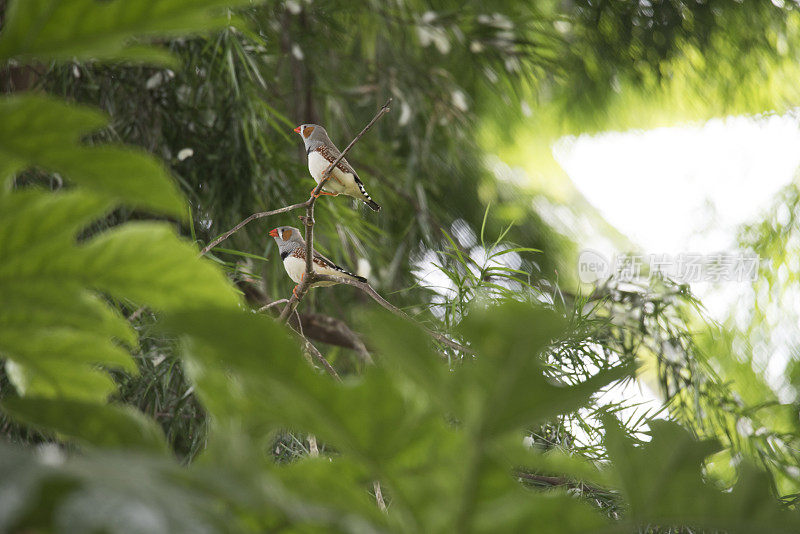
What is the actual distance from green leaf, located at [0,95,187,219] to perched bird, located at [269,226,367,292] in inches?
26.1

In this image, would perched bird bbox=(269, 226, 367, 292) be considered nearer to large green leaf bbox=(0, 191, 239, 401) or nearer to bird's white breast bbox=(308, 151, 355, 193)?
bird's white breast bbox=(308, 151, 355, 193)

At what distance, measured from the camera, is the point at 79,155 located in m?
0.12

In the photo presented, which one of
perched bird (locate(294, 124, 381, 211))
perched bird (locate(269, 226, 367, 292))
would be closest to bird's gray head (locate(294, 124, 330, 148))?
perched bird (locate(294, 124, 381, 211))

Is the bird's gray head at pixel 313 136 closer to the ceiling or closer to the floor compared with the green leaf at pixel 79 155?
closer to the floor

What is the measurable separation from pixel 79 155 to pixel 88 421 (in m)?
0.05

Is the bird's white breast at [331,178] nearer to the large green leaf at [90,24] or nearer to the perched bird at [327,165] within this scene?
the perched bird at [327,165]

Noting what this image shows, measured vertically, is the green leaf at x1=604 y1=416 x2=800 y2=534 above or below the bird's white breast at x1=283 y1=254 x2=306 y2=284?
above

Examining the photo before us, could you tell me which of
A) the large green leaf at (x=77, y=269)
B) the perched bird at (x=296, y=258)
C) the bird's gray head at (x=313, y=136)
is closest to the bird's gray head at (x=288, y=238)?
the perched bird at (x=296, y=258)

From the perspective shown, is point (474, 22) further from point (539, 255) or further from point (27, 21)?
point (27, 21)

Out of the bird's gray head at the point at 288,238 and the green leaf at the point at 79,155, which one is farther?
the bird's gray head at the point at 288,238

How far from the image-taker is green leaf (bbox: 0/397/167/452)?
0.12 metres

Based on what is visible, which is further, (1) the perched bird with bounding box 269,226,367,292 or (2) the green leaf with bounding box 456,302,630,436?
(1) the perched bird with bounding box 269,226,367,292

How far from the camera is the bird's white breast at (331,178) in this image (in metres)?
0.86

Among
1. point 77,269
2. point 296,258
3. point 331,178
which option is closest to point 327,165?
point 331,178
